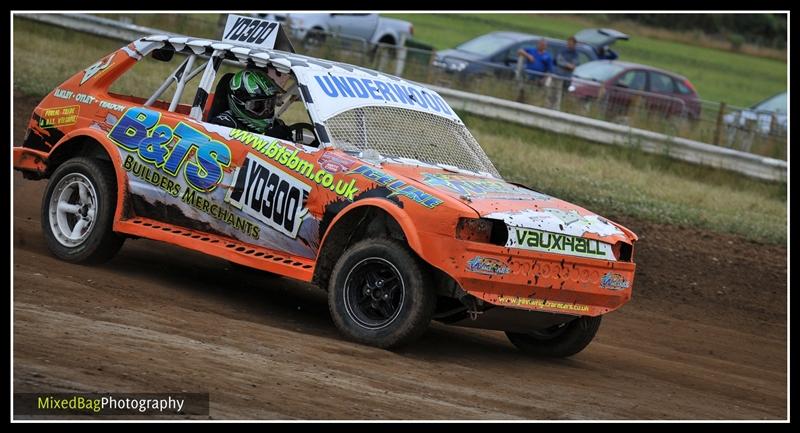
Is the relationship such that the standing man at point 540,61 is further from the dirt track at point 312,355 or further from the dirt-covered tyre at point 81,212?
the dirt-covered tyre at point 81,212

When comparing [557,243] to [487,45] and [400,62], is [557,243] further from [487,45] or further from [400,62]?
[487,45]

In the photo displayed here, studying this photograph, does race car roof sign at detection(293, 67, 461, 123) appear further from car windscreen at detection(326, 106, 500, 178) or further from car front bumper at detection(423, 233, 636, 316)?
car front bumper at detection(423, 233, 636, 316)

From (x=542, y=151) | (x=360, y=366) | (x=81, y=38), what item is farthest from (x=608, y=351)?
(x=81, y=38)

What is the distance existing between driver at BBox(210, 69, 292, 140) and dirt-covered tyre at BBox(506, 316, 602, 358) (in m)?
2.10

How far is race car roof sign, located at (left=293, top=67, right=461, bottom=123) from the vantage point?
8.07 m

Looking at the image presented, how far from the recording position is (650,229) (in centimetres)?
1358

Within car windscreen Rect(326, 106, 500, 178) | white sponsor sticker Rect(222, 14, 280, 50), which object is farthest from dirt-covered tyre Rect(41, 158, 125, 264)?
car windscreen Rect(326, 106, 500, 178)

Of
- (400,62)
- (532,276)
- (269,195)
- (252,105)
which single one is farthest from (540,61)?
(532,276)

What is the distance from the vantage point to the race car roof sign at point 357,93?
26.5ft

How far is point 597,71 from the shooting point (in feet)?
73.2

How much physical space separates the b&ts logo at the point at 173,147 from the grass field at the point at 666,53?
24423 mm

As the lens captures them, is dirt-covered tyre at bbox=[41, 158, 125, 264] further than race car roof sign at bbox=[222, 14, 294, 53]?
No
